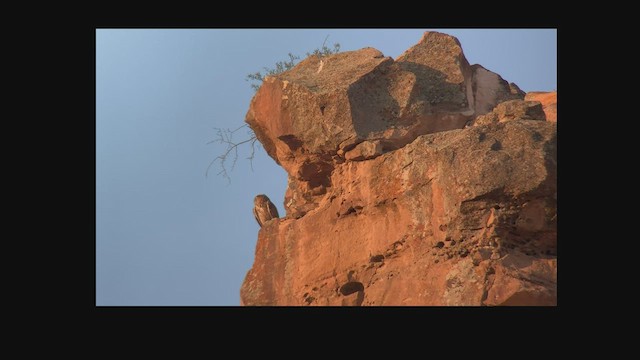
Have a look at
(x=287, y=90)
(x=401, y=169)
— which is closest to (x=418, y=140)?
(x=401, y=169)

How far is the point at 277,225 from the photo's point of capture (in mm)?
14086

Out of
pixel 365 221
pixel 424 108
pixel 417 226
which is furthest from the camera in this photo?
pixel 424 108

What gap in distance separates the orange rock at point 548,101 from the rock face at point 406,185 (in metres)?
0.49

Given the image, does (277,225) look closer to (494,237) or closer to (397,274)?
(397,274)

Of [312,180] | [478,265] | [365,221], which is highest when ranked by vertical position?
[312,180]

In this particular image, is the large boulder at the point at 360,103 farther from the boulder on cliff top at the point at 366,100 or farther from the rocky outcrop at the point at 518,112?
the rocky outcrop at the point at 518,112

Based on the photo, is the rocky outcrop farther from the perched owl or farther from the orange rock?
the perched owl

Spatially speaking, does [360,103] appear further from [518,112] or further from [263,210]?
[263,210]

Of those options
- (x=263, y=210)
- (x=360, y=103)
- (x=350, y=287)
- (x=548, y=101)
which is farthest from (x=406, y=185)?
(x=263, y=210)

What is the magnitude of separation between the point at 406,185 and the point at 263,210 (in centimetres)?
370

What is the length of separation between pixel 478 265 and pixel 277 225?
424 centimetres

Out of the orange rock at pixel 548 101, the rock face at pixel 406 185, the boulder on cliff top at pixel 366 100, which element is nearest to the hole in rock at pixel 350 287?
the rock face at pixel 406 185

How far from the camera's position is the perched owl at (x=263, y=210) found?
49.2 ft

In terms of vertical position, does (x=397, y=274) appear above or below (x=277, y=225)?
below
